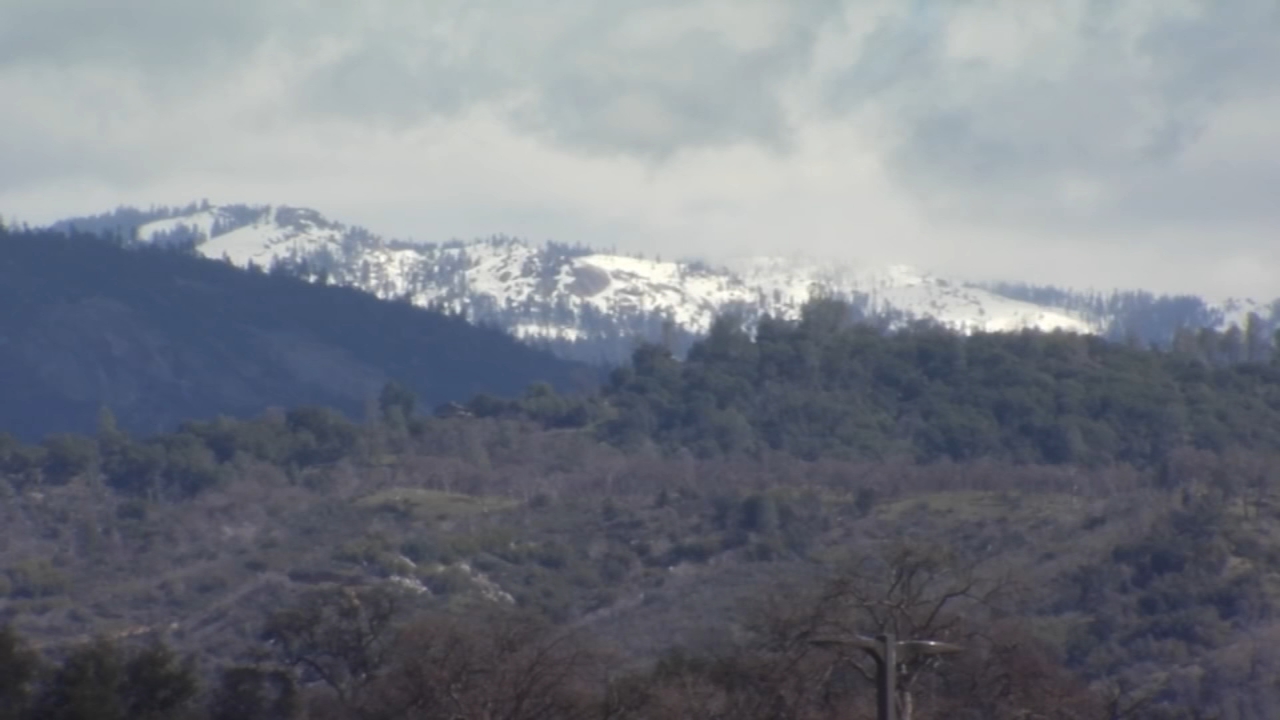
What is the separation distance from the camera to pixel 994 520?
3366 inches

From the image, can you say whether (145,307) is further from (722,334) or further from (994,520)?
(994,520)

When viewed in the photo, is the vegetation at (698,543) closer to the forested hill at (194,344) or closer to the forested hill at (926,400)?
the forested hill at (926,400)

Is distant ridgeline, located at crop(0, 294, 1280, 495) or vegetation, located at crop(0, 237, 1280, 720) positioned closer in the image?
vegetation, located at crop(0, 237, 1280, 720)

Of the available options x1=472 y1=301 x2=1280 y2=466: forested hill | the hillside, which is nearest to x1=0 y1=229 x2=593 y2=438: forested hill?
the hillside

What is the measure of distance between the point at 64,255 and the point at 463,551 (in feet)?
288

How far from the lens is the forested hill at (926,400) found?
10806 centimetres

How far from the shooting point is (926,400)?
114438 millimetres

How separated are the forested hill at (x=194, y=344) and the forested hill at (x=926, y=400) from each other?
34.7 metres

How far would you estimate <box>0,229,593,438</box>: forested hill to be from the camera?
5827 inches

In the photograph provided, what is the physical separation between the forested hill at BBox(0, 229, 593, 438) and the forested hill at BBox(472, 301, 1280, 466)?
34703mm

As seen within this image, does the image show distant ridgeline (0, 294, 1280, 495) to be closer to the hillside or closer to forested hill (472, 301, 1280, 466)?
forested hill (472, 301, 1280, 466)

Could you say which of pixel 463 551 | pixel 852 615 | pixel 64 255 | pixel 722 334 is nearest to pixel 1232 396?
pixel 722 334

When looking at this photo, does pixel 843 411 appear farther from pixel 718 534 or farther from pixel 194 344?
pixel 194 344

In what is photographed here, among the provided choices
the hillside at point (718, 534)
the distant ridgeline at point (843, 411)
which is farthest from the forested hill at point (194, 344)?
the hillside at point (718, 534)
